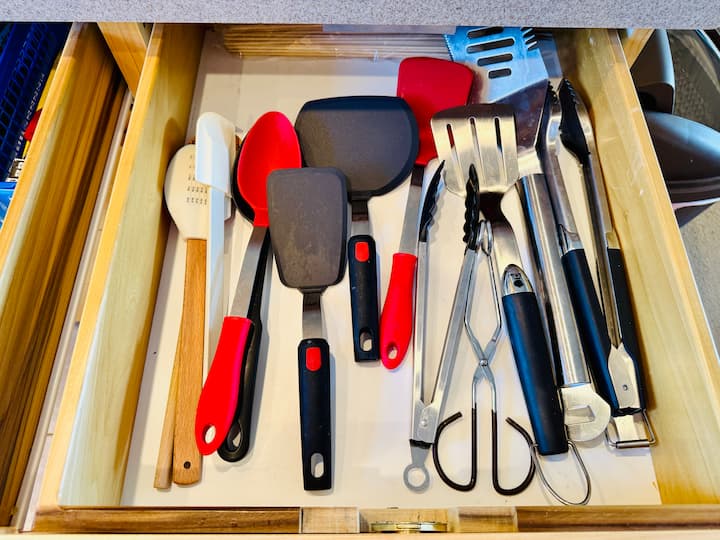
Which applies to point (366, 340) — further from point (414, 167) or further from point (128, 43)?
point (128, 43)

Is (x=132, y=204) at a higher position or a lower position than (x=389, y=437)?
higher

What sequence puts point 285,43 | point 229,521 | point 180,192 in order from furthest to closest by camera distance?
point 285,43 < point 180,192 < point 229,521

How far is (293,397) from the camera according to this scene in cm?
56

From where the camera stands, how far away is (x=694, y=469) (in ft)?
1.61

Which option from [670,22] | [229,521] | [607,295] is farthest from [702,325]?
[229,521]

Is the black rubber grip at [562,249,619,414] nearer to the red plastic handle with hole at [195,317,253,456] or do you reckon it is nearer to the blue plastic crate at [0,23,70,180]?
the red plastic handle with hole at [195,317,253,456]

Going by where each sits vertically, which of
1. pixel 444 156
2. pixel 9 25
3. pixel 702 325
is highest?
pixel 9 25

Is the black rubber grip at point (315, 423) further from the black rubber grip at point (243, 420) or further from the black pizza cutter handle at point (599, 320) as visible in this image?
the black pizza cutter handle at point (599, 320)

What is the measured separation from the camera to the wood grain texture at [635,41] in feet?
2.06

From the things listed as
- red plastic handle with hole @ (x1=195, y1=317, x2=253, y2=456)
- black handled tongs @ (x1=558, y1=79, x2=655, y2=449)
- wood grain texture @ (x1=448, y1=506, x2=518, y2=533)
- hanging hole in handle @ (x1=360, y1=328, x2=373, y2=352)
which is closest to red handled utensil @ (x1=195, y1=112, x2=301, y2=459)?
red plastic handle with hole @ (x1=195, y1=317, x2=253, y2=456)

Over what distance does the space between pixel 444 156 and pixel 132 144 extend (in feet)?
1.09

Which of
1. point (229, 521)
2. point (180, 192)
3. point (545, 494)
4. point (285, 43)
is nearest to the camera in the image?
point (229, 521)

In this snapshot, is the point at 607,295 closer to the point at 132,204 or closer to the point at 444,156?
the point at 444,156

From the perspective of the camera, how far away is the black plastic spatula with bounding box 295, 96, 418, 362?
25.5 inches
